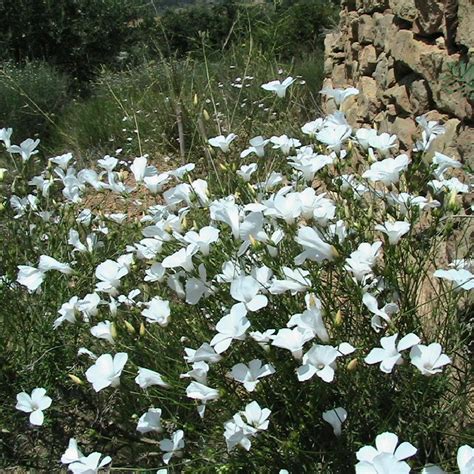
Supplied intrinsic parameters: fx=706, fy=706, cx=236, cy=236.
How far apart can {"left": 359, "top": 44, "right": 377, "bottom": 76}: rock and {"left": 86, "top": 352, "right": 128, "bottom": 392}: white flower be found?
9.19 ft

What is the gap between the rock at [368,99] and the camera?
4.05 metres

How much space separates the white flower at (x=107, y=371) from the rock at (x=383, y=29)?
2.54 m

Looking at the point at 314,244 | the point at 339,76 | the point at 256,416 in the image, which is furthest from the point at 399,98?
the point at 256,416

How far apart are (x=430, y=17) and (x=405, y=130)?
556 millimetres

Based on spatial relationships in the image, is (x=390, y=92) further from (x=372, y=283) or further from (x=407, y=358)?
(x=407, y=358)

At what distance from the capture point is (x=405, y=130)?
354 cm

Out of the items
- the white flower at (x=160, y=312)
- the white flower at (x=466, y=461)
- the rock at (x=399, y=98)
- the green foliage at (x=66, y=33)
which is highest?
the white flower at (x=466, y=461)

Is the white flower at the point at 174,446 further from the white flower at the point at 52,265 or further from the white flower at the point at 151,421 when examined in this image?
the white flower at the point at 52,265

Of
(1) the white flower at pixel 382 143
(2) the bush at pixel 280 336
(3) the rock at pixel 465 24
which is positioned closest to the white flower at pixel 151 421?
(2) the bush at pixel 280 336

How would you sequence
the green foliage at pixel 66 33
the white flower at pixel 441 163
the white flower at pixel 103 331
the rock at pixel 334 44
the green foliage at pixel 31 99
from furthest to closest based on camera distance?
the green foliage at pixel 66 33 < the green foliage at pixel 31 99 < the rock at pixel 334 44 < the white flower at pixel 441 163 < the white flower at pixel 103 331

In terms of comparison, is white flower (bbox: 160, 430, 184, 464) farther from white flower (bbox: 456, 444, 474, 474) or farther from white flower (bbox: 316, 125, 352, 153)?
white flower (bbox: 316, 125, 352, 153)

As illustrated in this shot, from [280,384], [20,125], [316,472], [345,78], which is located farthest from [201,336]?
[20,125]

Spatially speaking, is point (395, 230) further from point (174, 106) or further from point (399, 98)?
point (174, 106)

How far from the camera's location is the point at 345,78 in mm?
4824
